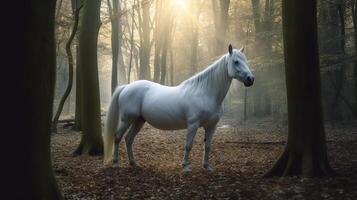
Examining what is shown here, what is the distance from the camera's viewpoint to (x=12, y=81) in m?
4.09

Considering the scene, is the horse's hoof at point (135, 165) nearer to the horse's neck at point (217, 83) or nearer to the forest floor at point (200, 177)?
the forest floor at point (200, 177)

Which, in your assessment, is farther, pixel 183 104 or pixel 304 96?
pixel 183 104

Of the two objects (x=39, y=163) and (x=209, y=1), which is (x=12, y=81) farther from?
(x=209, y=1)

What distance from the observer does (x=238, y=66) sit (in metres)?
8.16

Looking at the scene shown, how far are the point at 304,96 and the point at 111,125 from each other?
4948 mm

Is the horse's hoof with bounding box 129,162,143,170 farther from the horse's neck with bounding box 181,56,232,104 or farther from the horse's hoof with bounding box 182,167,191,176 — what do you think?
the horse's neck with bounding box 181,56,232,104

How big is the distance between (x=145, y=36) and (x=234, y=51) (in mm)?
24962

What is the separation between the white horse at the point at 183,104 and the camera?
27.4 ft

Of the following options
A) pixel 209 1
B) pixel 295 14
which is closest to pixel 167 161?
pixel 295 14

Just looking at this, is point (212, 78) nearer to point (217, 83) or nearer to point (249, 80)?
point (217, 83)

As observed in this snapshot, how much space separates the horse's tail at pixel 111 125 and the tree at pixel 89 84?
5.40 ft

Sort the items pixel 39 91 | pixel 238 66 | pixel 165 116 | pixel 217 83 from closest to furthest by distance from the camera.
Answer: pixel 39 91 < pixel 238 66 < pixel 217 83 < pixel 165 116

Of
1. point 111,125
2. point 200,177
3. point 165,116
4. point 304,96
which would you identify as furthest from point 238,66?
point 111,125

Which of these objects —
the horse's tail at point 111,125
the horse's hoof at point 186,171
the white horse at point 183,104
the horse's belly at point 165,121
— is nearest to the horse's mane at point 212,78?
the white horse at point 183,104
